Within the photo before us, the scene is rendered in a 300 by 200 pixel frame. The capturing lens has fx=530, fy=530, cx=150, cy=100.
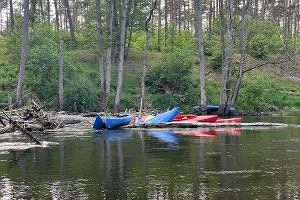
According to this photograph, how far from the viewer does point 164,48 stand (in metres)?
70.3

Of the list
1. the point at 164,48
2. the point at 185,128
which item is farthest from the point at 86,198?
the point at 164,48

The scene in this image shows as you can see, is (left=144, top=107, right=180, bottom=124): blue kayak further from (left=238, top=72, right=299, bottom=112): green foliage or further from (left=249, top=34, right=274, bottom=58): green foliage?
(left=249, top=34, right=274, bottom=58): green foliage

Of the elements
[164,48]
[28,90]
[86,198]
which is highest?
[164,48]

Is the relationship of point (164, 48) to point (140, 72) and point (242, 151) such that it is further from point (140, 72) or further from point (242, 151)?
point (242, 151)

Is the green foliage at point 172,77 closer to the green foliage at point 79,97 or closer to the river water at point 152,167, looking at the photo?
the green foliage at point 79,97

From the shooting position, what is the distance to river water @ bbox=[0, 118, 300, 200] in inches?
527

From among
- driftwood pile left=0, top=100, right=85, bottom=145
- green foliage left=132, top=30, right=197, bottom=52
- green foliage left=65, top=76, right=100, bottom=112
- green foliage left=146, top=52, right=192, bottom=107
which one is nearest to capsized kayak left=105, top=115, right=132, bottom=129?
driftwood pile left=0, top=100, right=85, bottom=145

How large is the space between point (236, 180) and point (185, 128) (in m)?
19.2

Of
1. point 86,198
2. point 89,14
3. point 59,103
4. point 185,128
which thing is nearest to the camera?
point 86,198

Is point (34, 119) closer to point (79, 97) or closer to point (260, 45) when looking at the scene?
point (79, 97)

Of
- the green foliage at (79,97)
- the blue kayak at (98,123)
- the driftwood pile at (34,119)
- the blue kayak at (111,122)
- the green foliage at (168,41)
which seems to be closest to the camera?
the driftwood pile at (34,119)

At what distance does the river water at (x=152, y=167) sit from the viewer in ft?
43.9

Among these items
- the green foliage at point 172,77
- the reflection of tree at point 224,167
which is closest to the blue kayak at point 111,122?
the reflection of tree at point 224,167

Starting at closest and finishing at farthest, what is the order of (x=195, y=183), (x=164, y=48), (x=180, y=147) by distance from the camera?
1. (x=195, y=183)
2. (x=180, y=147)
3. (x=164, y=48)
